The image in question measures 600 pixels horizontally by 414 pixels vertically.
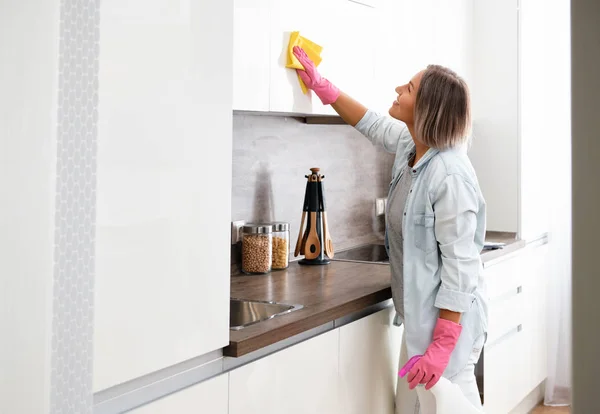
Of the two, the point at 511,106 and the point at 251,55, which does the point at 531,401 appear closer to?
the point at 511,106

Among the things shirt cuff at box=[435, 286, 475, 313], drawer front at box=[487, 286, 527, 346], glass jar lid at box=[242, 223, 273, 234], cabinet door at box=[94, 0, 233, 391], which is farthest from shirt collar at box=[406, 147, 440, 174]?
drawer front at box=[487, 286, 527, 346]

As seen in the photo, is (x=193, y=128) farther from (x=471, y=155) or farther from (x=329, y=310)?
(x=471, y=155)

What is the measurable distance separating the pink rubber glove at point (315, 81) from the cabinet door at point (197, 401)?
1116 millimetres

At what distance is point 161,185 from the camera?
1294 mm

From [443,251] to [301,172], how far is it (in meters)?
1.12

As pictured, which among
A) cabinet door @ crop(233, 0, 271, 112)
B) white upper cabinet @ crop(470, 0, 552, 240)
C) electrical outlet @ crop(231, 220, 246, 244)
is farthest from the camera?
Result: white upper cabinet @ crop(470, 0, 552, 240)

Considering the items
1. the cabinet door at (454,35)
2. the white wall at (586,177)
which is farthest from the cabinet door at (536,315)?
the white wall at (586,177)

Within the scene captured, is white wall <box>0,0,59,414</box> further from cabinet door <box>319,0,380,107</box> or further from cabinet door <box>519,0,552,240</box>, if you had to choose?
cabinet door <box>519,0,552,240</box>

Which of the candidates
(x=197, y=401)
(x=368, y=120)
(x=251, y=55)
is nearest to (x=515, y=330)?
(x=368, y=120)

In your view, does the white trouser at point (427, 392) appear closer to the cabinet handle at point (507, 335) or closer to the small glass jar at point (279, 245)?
the small glass jar at point (279, 245)

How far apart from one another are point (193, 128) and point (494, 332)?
219 cm

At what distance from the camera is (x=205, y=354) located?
147 cm

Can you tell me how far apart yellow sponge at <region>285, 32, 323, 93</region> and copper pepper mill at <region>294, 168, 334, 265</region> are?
1.86ft

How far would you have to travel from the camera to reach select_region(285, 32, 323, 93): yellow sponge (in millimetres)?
2193
